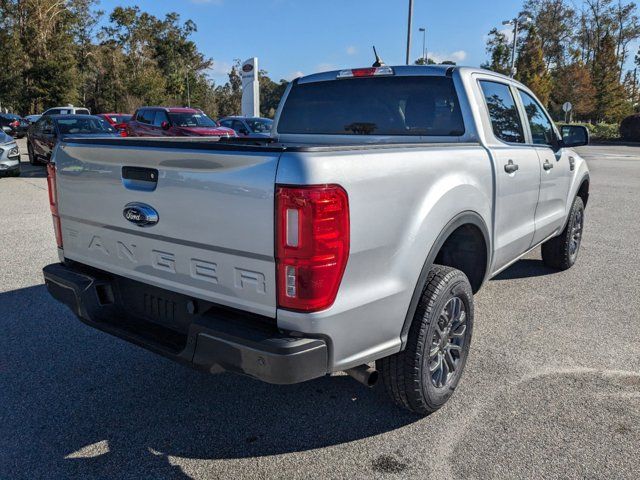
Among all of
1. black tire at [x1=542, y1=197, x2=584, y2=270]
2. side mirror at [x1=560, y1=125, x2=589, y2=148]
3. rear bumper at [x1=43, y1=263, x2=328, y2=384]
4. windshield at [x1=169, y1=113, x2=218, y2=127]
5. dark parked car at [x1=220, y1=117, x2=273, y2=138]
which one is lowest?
black tire at [x1=542, y1=197, x2=584, y2=270]

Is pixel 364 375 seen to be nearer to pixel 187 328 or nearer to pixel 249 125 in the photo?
pixel 187 328

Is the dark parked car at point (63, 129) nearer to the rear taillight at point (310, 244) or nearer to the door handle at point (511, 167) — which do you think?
the door handle at point (511, 167)

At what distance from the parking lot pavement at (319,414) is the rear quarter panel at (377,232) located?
660 mm

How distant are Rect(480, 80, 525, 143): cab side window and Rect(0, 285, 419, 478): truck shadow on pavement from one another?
2.10 m

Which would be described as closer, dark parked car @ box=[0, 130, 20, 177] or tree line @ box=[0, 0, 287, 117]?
dark parked car @ box=[0, 130, 20, 177]

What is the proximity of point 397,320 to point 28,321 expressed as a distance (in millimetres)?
3281

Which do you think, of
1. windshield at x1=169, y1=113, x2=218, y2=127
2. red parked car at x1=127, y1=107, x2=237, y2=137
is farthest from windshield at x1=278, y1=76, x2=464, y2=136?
windshield at x1=169, y1=113, x2=218, y2=127

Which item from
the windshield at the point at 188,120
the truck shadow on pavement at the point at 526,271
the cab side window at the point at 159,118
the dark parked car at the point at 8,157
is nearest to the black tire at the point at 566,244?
the truck shadow on pavement at the point at 526,271

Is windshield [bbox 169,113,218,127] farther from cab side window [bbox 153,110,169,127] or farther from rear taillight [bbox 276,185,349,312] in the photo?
rear taillight [bbox 276,185,349,312]

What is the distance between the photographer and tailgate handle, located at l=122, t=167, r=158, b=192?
259 centimetres

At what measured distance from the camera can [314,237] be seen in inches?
83.9

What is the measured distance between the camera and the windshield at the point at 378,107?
3.70 m

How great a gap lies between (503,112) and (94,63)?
185 feet

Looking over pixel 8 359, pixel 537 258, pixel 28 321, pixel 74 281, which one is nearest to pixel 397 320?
pixel 74 281
